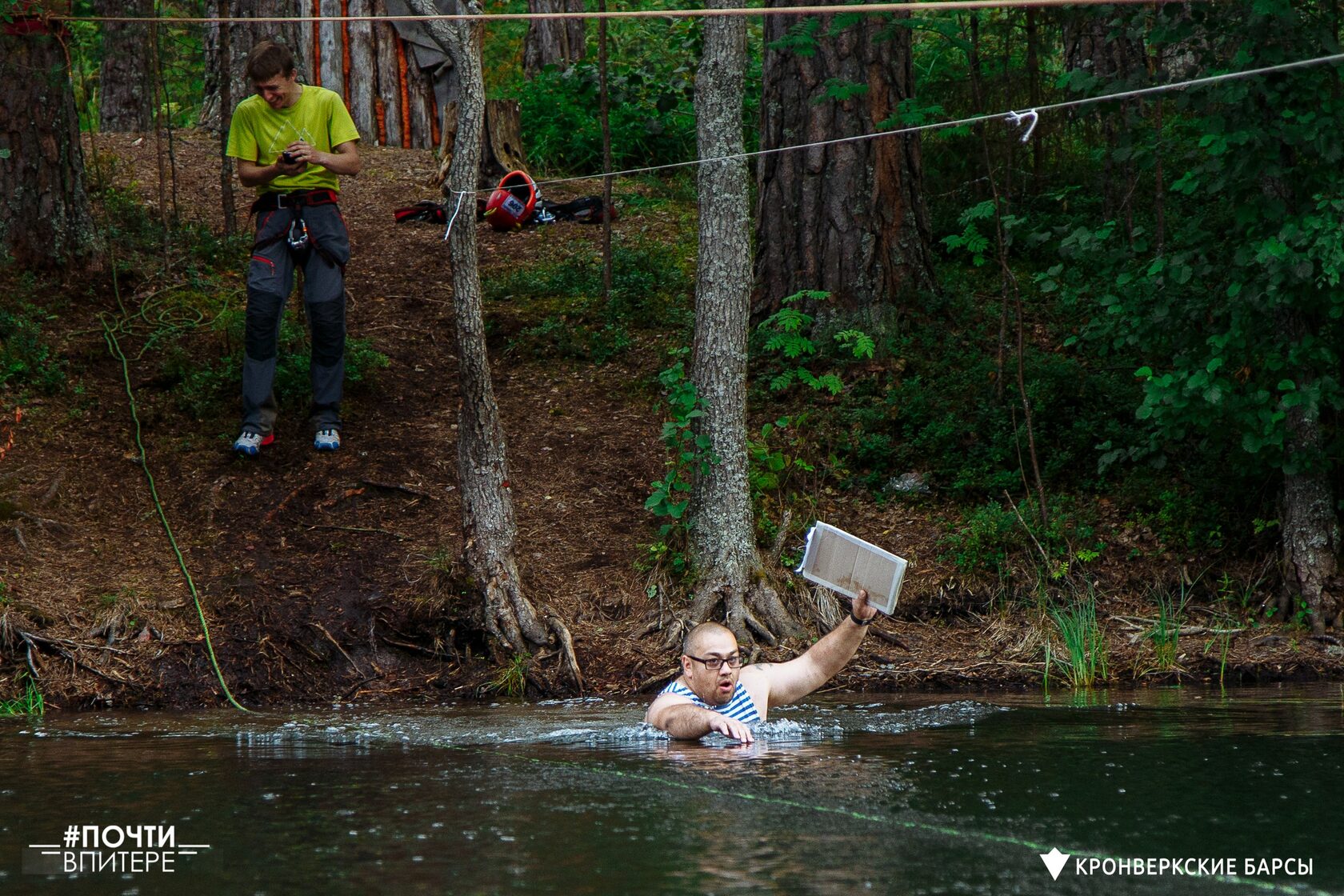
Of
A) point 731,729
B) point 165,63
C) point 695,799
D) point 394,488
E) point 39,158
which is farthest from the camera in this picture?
point 165,63

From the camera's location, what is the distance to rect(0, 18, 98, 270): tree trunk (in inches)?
398

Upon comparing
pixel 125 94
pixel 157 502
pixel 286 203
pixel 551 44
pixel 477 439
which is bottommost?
pixel 157 502

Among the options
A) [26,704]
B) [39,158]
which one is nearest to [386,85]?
[39,158]

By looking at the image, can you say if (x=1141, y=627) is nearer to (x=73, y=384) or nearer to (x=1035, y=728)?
(x=1035, y=728)

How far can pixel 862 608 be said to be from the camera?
5.68 metres

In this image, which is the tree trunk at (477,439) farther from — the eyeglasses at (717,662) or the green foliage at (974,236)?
the green foliage at (974,236)

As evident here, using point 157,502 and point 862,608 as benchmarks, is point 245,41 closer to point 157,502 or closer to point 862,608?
point 157,502

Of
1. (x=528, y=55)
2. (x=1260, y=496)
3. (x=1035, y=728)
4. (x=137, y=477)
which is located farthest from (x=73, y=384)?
(x=528, y=55)

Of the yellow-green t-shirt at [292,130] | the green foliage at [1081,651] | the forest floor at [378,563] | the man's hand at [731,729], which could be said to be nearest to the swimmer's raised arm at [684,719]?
the man's hand at [731,729]

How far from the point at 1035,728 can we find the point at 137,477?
5952 millimetres

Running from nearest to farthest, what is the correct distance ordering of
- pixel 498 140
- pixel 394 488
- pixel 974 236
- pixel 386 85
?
pixel 394 488 < pixel 974 236 < pixel 498 140 < pixel 386 85

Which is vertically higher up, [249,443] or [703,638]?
[249,443]

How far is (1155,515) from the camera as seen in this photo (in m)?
9.04

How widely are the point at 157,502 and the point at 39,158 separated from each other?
348 cm
